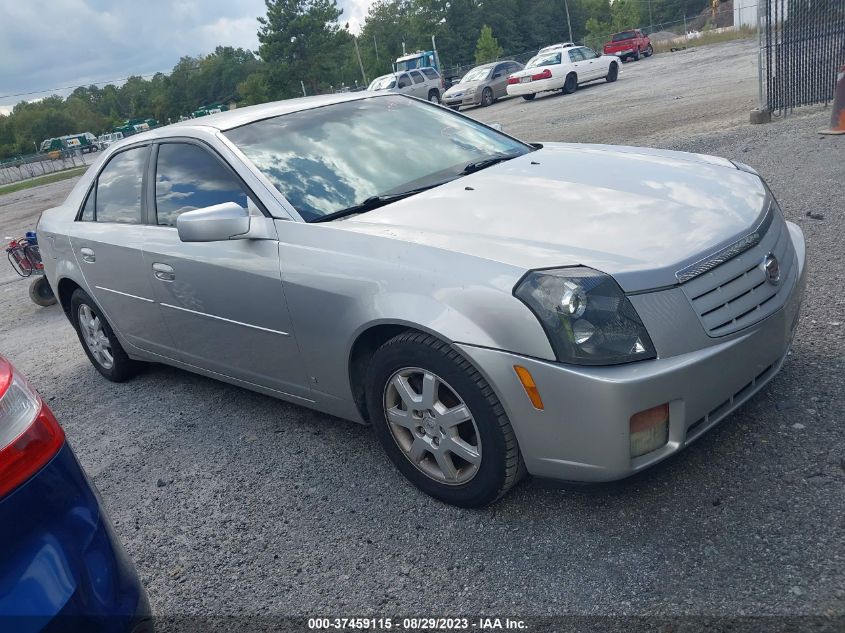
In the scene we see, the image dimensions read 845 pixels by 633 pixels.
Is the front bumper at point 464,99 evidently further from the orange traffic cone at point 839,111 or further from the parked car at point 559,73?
the orange traffic cone at point 839,111

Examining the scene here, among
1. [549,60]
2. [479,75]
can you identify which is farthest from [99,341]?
[479,75]

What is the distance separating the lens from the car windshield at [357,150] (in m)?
3.57

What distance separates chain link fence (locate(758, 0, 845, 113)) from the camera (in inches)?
427

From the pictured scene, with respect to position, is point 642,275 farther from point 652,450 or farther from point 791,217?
point 791,217

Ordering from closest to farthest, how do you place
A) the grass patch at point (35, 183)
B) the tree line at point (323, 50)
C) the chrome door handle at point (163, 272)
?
Answer: the chrome door handle at point (163, 272), the grass patch at point (35, 183), the tree line at point (323, 50)

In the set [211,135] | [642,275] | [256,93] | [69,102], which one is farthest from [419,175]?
[69,102]

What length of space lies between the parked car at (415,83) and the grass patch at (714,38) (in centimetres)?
1653

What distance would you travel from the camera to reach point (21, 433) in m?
Answer: 1.88

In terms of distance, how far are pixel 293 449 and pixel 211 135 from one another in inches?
65.7

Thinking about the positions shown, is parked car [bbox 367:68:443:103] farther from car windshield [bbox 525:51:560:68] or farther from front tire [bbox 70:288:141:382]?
front tire [bbox 70:288:141:382]

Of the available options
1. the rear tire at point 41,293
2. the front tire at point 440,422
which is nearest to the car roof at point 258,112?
the front tire at point 440,422

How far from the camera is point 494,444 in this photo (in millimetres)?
2742

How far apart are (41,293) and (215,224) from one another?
20.7ft

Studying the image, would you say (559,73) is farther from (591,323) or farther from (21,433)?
(21,433)
